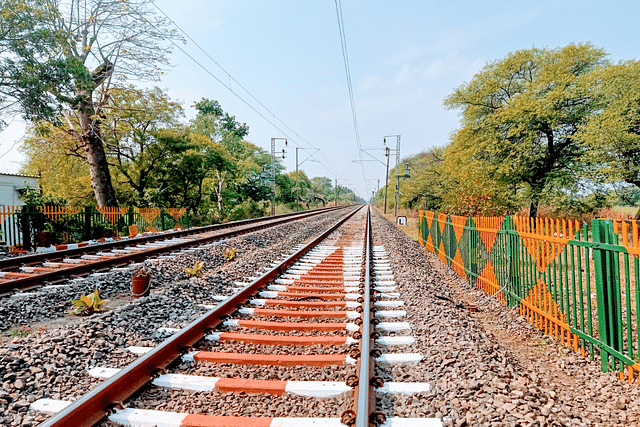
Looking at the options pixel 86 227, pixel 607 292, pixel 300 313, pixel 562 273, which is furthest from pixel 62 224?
pixel 607 292

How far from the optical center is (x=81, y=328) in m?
3.93

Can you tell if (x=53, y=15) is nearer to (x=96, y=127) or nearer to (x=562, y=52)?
(x=96, y=127)

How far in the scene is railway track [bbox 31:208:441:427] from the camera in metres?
2.32

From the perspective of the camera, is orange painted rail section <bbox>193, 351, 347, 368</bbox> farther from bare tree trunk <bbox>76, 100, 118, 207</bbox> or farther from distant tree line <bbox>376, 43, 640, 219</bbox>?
bare tree trunk <bbox>76, 100, 118, 207</bbox>

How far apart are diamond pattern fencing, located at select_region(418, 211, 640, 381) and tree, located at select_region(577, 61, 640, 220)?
14814 millimetres

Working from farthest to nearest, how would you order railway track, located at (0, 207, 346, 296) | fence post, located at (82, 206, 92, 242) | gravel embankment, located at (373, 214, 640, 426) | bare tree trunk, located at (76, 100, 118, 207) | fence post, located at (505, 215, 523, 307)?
bare tree trunk, located at (76, 100, 118, 207)
fence post, located at (82, 206, 92, 242)
railway track, located at (0, 207, 346, 296)
fence post, located at (505, 215, 523, 307)
gravel embankment, located at (373, 214, 640, 426)

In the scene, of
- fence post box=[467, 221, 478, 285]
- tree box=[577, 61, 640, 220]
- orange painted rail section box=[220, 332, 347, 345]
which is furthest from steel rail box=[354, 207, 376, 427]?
tree box=[577, 61, 640, 220]

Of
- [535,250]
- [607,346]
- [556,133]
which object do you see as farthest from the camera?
[556,133]

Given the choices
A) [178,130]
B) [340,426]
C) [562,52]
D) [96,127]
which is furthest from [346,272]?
[562,52]

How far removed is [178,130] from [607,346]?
2599cm

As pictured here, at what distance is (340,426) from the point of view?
89.0 inches

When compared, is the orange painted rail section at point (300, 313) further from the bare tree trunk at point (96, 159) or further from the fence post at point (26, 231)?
the bare tree trunk at point (96, 159)

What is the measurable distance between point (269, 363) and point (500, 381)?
74.2 inches

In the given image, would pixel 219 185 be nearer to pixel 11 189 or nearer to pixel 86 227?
pixel 11 189
